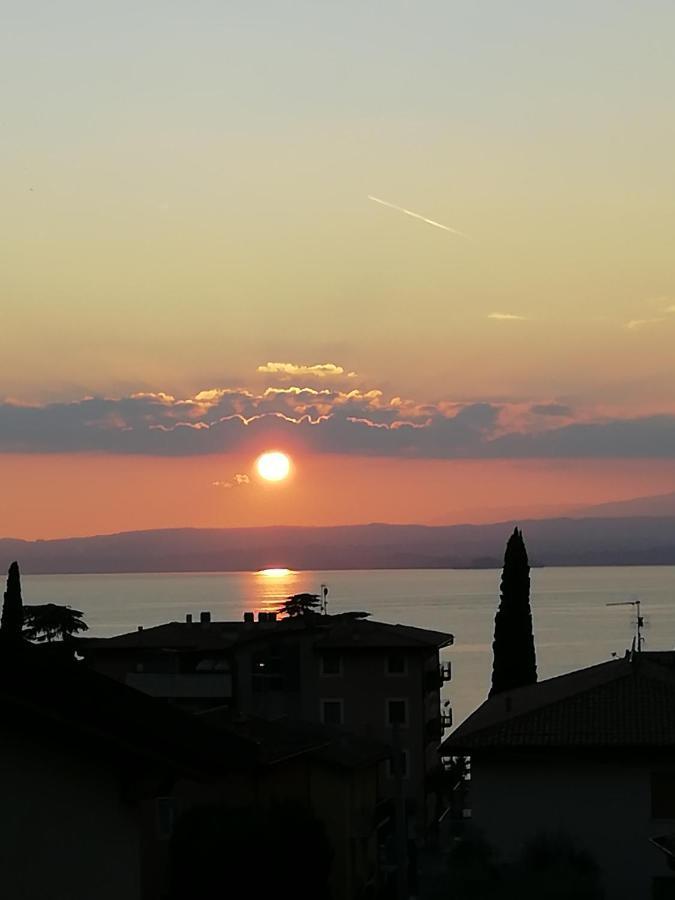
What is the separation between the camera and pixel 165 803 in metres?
33.8

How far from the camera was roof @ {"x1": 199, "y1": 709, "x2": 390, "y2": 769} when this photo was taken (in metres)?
37.0

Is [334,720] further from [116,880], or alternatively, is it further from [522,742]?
[116,880]

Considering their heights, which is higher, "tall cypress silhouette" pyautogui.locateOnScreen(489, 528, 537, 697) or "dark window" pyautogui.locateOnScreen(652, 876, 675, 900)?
"tall cypress silhouette" pyautogui.locateOnScreen(489, 528, 537, 697)

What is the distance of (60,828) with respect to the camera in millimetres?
9203

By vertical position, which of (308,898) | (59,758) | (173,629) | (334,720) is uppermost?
(173,629)

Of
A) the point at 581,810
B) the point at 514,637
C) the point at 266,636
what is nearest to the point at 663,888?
the point at 581,810

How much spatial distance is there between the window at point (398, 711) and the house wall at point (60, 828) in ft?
217

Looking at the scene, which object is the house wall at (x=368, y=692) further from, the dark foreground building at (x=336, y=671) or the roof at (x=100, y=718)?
the roof at (x=100, y=718)

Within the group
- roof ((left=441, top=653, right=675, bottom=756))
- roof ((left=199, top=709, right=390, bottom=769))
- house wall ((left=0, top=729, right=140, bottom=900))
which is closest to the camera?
house wall ((left=0, top=729, right=140, bottom=900))

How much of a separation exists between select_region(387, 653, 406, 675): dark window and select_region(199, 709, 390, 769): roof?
25633 mm

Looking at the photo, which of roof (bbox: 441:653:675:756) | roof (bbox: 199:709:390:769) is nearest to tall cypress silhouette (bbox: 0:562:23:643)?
roof (bbox: 199:709:390:769)

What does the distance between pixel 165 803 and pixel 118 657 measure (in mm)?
38855

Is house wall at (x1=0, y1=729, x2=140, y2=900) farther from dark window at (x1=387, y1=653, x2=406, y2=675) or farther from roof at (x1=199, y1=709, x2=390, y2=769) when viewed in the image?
dark window at (x1=387, y1=653, x2=406, y2=675)

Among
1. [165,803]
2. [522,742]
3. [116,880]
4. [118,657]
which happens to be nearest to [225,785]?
[165,803]
